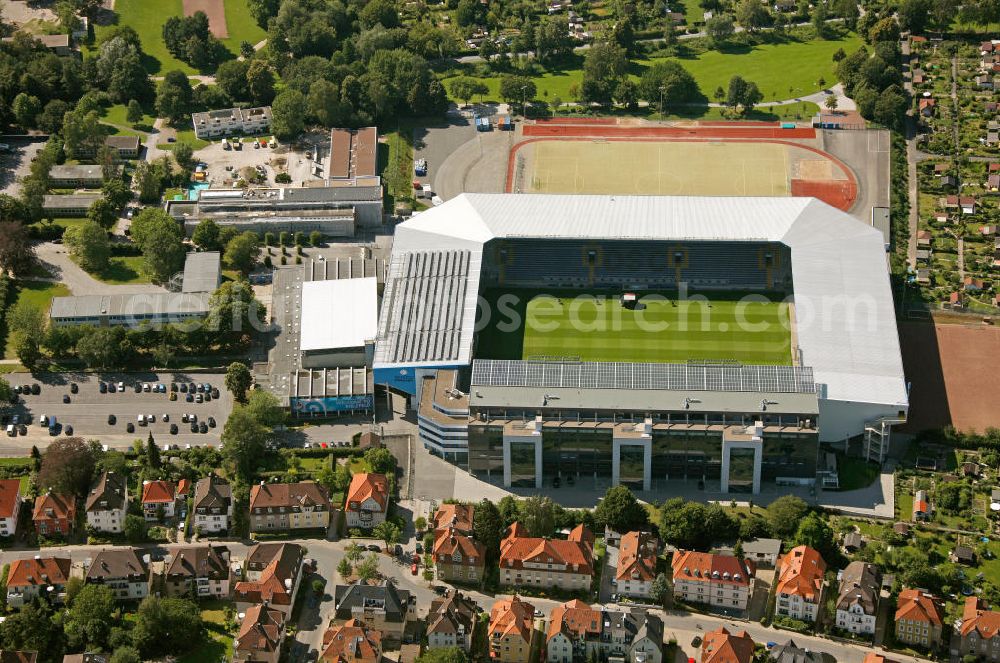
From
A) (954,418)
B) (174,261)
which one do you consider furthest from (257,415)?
(954,418)

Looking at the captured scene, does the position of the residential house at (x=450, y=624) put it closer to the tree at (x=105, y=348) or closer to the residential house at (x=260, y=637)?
the residential house at (x=260, y=637)

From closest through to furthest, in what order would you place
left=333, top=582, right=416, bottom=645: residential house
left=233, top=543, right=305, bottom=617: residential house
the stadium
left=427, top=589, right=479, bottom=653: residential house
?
left=427, top=589, right=479, bottom=653: residential house, left=333, top=582, right=416, bottom=645: residential house, left=233, top=543, right=305, bottom=617: residential house, the stadium

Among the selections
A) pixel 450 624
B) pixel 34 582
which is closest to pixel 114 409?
pixel 34 582

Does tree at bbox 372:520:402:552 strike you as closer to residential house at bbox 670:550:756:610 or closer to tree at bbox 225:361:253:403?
residential house at bbox 670:550:756:610

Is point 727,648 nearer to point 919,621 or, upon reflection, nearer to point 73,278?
point 919,621

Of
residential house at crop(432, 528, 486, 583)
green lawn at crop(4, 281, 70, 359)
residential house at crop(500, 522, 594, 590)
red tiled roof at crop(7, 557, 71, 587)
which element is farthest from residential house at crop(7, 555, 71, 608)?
green lawn at crop(4, 281, 70, 359)

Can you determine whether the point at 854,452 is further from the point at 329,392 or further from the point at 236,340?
the point at 236,340

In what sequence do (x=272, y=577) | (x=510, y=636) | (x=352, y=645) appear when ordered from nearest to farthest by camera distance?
1. (x=352, y=645)
2. (x=510, y=636)
3. (x=272, y=577)
